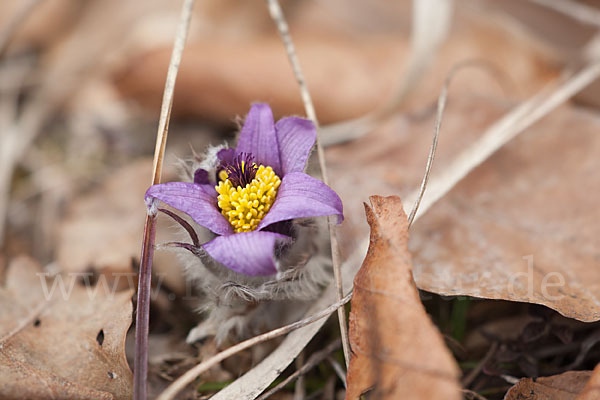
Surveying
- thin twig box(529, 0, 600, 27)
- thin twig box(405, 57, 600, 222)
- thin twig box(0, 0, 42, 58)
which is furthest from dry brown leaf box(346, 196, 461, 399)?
A: thin twig box(0, 0, 42, 58)

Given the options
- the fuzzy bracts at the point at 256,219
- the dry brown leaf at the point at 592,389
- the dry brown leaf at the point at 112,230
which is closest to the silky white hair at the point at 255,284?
the fuzzy bracts at the point at 256,219

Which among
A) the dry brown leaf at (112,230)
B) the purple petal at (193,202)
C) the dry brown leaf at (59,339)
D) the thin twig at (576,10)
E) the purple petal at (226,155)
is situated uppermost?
the thin twig at (576,10)

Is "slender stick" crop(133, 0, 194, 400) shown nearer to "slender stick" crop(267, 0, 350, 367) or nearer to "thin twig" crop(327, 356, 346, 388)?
"slender stick" crop(267, 0, 350, 367)

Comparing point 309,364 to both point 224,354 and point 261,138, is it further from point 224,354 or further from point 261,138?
point 261,138

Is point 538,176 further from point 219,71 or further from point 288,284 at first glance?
point 219,71

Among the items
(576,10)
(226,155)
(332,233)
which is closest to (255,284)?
(332,233)

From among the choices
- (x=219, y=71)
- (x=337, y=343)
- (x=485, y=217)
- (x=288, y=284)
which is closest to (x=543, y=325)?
(x=485, y=217)

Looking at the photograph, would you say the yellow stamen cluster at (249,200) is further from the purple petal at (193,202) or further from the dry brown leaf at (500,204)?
the dry brown leaf at (500,204)
